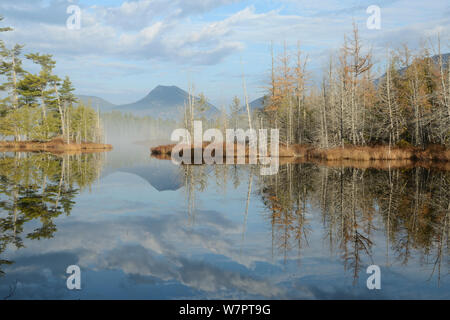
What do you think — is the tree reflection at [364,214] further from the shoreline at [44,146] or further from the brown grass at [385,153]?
the shoreline at [44,146]

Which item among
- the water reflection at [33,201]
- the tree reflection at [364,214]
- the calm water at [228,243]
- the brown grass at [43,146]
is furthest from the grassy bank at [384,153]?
the brown grass at [43,146]

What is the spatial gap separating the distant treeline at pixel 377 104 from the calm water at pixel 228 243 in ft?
68.1

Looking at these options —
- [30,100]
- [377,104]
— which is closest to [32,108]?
[30,100]

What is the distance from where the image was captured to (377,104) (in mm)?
39156

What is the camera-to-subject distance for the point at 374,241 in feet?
24.7

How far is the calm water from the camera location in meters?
5.26

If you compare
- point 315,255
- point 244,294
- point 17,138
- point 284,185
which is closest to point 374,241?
point 315,255

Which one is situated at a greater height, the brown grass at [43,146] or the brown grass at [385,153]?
the brown grass at [43,146]

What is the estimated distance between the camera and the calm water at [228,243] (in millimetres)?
5262

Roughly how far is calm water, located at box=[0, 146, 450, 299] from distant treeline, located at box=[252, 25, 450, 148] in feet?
68.1

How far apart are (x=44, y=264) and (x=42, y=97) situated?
6523 centimetres

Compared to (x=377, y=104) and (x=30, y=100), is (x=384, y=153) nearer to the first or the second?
(x=377, y=104)

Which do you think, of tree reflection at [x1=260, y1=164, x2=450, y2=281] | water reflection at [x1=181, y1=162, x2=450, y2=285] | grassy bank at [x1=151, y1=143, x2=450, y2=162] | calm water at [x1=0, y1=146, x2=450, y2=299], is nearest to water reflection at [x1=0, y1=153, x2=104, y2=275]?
calm water at [x1=0, y1=146, x2=450, y2=299]
